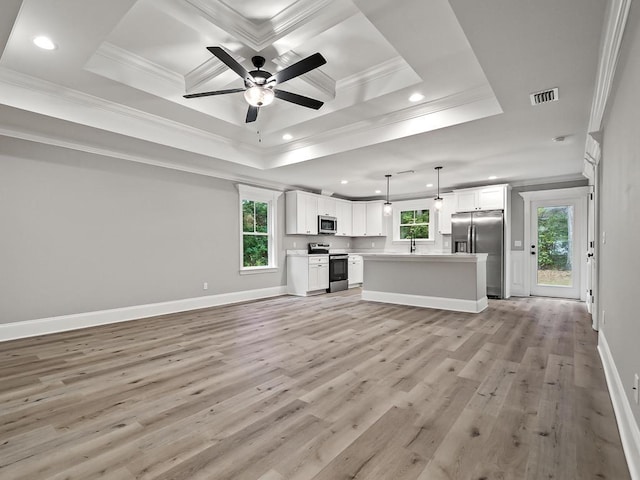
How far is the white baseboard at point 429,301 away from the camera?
532cm

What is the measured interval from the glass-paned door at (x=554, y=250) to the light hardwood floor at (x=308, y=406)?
2.99m

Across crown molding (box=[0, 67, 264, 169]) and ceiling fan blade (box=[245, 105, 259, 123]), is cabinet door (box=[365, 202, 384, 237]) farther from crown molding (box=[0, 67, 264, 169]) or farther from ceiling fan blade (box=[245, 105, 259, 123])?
ceiling fan blade (box=[245, 105, 259, 123])

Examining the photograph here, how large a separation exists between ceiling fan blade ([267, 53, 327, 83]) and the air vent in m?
2.17

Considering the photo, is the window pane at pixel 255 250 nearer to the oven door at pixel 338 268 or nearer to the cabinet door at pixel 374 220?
the oven door at pixel 338 268

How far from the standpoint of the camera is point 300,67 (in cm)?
260

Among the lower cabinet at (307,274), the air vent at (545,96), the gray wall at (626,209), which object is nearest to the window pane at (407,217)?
the lower cabinet at (307,274)

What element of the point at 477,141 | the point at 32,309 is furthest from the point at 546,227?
the point at 32,309

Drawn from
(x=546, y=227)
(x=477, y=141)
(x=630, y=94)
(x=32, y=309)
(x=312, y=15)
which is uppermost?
(x=312, y=15)

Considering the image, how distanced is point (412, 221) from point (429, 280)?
10.8 ft

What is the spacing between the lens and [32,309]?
405cm

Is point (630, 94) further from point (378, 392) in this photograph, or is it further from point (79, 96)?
point (79, 96)

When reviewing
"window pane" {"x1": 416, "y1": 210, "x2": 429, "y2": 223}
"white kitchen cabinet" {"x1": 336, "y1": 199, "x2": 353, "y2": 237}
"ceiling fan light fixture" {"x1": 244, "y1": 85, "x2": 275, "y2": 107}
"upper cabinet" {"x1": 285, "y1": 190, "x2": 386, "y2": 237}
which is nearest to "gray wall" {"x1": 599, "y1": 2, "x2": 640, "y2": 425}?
"ceiling fan light fixture" {"x1": 244, "y1": 85, "x2": 275, "y2": 107}

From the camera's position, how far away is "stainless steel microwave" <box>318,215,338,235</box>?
26.6 feet

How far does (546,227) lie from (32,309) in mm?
8860
